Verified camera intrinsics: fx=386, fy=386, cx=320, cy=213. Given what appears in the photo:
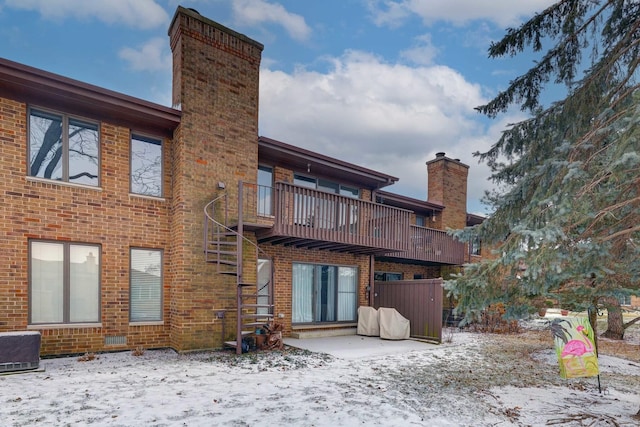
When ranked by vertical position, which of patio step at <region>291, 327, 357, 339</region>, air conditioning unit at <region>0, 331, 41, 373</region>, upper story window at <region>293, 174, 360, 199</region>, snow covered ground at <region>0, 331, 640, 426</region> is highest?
upper story window at <region>293, 174, 360, 199</region>

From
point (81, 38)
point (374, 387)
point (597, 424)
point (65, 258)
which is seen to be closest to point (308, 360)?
point (374, 387)

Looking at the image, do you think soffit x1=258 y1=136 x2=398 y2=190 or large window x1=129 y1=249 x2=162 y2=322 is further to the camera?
soffit x1=258 y1=136 x2=398 y2=190

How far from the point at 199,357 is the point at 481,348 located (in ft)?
23.8

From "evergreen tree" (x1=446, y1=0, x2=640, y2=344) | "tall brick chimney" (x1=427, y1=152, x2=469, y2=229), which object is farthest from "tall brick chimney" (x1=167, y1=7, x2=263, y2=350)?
"tall brick chimney" (x1=427, y1=152, x2=469, y2=229)

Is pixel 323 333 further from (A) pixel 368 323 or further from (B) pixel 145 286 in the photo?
(B) pixel 145 286

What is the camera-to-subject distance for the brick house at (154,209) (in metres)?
7.44

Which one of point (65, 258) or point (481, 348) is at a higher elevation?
point (65, 258)

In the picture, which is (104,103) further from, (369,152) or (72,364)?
(369,152)

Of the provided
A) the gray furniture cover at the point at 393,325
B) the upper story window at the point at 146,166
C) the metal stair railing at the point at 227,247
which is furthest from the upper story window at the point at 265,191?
the gray furniture cover at the point at 393,325

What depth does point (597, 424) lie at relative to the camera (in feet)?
15.9

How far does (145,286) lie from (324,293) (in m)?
5.36

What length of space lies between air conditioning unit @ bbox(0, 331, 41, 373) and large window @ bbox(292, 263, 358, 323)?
634cm

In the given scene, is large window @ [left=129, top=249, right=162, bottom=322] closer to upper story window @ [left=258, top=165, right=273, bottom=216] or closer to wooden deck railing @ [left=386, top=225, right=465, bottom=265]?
upper story window @ [left=258, top=165, right=273, bottom=216]

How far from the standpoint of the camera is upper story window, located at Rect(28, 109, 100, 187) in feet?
25.2
